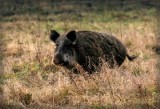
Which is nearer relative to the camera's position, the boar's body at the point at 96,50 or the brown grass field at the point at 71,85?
the brown grass field at the point at 71,85

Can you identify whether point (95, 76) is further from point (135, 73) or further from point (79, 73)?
point (135, 73)

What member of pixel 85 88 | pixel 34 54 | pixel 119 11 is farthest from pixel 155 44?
pixel 119 11

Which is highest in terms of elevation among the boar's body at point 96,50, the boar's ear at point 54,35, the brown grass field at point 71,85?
the boar's ear at point 54,35

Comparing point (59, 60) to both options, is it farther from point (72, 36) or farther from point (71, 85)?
point (71, 85)

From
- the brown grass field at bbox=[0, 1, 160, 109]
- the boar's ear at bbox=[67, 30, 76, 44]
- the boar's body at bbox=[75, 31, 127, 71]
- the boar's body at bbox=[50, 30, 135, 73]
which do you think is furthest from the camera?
the boar's body at bbox=[75, 31, 127, 71]

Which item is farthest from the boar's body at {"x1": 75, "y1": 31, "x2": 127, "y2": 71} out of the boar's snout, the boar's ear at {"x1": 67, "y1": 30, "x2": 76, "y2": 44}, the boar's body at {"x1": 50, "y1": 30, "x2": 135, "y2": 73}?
the boar's snout

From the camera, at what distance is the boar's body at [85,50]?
33.2 feet

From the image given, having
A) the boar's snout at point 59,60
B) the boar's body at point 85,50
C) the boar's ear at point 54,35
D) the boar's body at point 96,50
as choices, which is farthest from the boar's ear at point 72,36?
the boar's snout at point 59,60

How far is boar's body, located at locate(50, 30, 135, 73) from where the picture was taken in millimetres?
10109

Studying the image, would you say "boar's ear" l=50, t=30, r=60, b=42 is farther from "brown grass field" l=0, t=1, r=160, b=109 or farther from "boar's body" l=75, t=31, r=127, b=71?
"brown grass field" l=0, t=1, r=160, b=109

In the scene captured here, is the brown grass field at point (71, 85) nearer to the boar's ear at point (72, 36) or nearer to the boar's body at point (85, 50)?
the boar's body at point (85, 50)

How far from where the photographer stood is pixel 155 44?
15.1 m

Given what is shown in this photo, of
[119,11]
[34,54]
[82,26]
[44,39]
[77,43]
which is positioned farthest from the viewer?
[119,11]

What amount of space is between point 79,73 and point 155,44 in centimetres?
557
